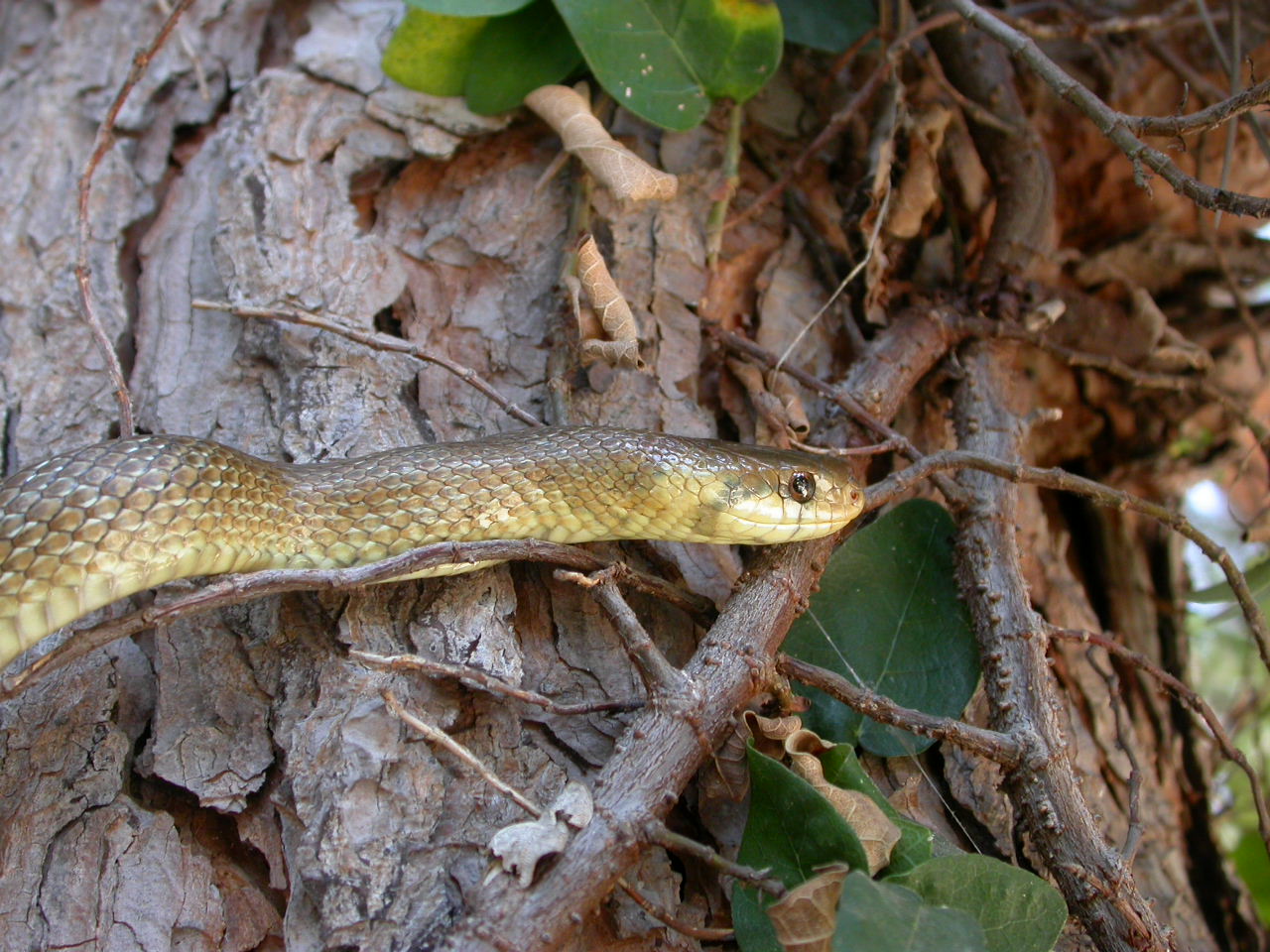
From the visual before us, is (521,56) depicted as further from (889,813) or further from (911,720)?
(889,813)

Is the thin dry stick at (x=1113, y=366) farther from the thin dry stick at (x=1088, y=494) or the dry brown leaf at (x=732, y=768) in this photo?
the dry brown leaf at (x=732, y=768)

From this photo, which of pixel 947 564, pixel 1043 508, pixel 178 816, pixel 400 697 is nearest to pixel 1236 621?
pixel 1043 508

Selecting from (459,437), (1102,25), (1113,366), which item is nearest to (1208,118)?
(1113,366)

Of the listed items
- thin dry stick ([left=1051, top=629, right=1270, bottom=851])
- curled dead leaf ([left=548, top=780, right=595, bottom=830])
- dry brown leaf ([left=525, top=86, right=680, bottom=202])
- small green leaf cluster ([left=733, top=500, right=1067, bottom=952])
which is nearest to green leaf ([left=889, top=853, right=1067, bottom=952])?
small green leaf cluster ([left=733, top=500, right=1067, bottom=952])

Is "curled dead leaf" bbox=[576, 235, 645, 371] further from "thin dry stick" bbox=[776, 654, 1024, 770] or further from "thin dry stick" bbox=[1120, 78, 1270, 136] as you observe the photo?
"thin dry stick" bbox=[1120, 78, 1270, 136]

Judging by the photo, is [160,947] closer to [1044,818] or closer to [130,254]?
[1044,818]

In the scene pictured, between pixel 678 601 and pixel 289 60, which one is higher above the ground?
pixel 289 60

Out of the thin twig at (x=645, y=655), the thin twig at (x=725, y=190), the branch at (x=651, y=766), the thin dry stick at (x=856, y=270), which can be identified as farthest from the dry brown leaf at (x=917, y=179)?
the thin twig at (x=645, y=655)

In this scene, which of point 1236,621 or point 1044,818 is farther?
point 1236,621
